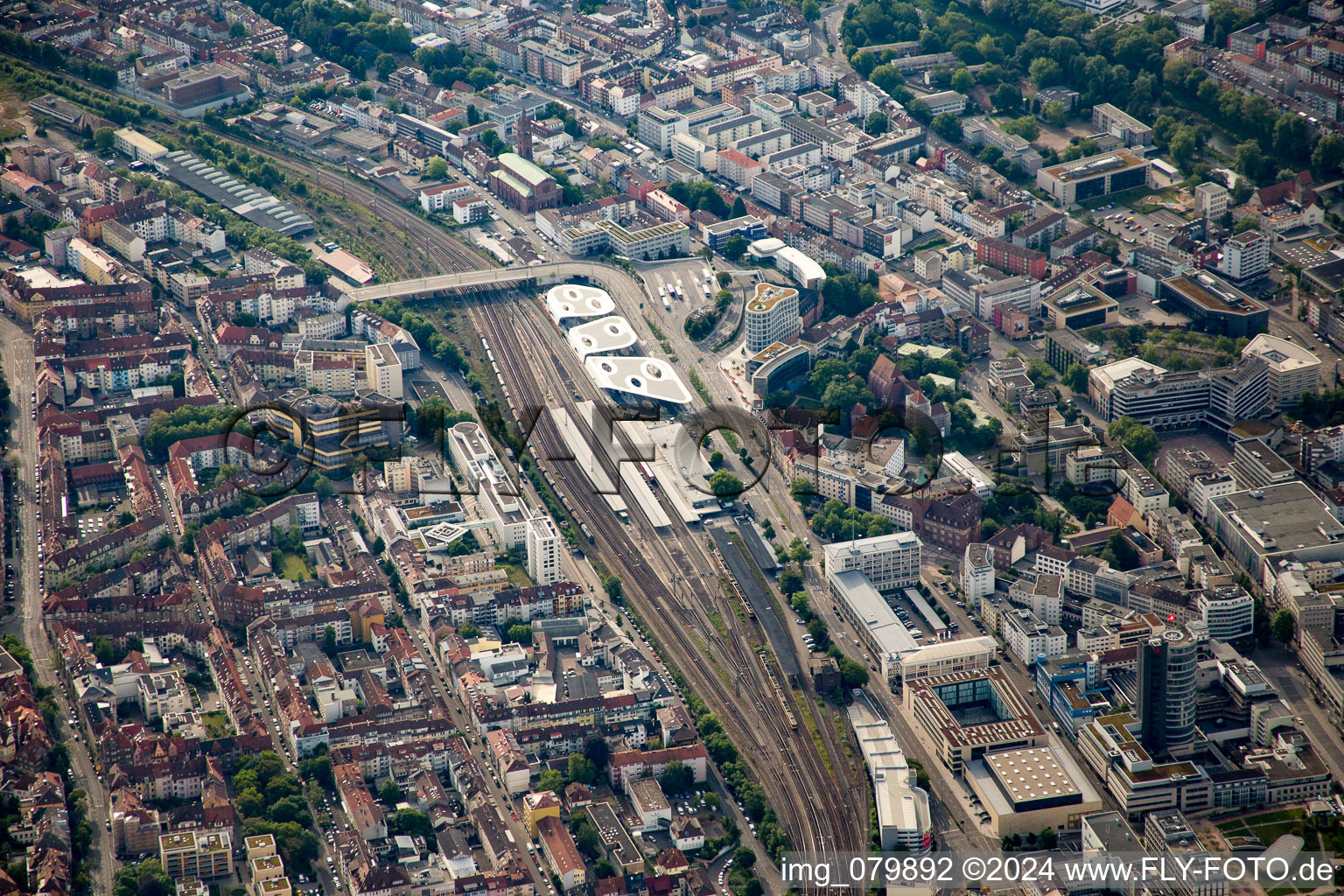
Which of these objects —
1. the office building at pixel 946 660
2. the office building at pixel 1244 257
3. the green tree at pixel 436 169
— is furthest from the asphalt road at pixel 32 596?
the office building at pixel 1244 257

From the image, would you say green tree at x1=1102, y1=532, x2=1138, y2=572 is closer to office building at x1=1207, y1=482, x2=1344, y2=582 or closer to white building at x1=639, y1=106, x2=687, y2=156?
office building at x1=1207, y1=482, x2=1344, y2=582

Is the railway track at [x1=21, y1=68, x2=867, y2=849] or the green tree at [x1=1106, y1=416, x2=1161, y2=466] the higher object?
the green tree at [x1=1106, y1=416, x2=1161, y2=466]

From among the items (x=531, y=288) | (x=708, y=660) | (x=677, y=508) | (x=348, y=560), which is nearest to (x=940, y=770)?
(x=708, y=660)

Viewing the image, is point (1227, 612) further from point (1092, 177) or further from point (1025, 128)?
point (1025, 128)

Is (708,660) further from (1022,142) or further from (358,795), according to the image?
(1022,142)

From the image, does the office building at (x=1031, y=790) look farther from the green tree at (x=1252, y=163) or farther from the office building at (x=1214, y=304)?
the green tree at (x=1252, y=163)

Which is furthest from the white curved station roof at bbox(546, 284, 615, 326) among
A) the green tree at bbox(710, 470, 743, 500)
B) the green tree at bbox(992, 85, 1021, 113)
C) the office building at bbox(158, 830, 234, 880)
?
the office building at bbox(158, 830, 234, 880)
